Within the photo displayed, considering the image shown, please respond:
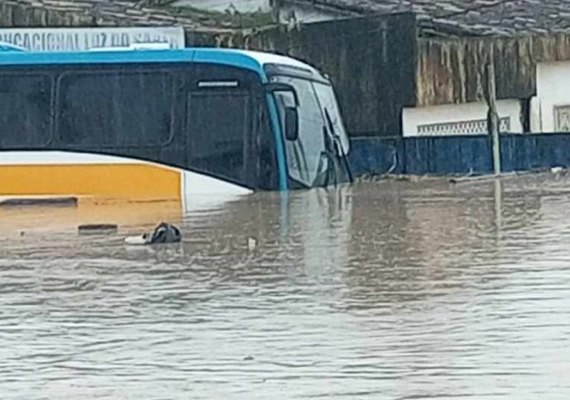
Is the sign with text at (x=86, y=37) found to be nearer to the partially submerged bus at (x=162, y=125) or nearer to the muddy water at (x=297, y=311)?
the partially submerged bus at (x=162, y=125)

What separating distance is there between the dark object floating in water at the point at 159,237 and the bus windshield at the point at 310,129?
6.25 metres

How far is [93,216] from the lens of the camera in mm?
12555

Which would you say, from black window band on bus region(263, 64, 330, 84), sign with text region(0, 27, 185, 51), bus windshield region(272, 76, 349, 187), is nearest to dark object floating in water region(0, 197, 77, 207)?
bus windshield region(272, 76, 349, 187)

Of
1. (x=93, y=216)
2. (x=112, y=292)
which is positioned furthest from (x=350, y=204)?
(x=112, y=292)

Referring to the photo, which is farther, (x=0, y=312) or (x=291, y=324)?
(x=0, y=312)

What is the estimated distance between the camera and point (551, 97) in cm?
2539

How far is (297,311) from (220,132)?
32.4 ft

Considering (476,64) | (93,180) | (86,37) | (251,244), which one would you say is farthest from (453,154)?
(251,244)

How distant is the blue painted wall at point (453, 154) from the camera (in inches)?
778

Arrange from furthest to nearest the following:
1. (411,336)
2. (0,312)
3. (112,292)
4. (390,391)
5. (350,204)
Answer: (350,204)
(112,292)
(0,312)
(411,336)
(390,391)

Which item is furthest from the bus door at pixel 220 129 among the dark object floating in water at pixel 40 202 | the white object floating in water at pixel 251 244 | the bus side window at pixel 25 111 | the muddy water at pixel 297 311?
the white object floating in water at pixel 251 244

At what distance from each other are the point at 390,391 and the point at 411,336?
917 millimetres

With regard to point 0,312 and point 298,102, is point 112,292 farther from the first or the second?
point 298,102

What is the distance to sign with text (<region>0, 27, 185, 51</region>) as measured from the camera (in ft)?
70.3
